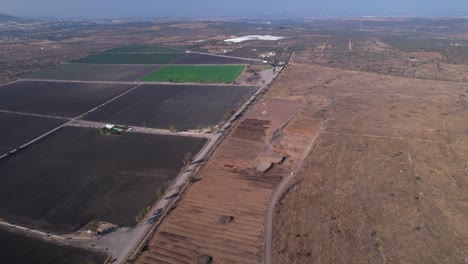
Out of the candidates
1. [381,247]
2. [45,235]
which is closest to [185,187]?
[45,235]

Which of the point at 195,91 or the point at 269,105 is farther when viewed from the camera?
the point at 195,91

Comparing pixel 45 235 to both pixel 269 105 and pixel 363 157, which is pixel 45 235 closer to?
pixel 363 157

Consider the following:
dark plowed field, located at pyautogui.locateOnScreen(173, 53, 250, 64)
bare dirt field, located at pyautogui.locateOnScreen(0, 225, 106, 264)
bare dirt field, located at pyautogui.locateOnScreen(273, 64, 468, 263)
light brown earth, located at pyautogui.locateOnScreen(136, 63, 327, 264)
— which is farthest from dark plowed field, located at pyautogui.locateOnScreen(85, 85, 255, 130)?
dark plowed field, located at pyautogui.locateOnScreen(173, 53, 250, 64)

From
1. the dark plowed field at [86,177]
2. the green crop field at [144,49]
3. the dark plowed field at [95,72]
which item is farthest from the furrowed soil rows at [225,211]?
the green crop field at [144,49]

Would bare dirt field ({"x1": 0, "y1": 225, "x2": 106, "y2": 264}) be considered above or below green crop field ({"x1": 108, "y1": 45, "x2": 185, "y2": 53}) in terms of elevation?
below

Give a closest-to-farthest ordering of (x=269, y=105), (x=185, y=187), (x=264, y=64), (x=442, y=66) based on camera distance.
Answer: (x=185, y=187) → (x=269, y=105) → (x=442, y=66) → (x=264, y=64)

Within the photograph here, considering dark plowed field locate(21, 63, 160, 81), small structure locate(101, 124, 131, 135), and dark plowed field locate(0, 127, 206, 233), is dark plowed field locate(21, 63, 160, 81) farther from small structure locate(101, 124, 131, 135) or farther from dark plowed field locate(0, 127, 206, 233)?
dark plowed field locate(0, 127, 206, 233)

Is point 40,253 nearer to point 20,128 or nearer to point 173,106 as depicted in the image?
point 20,128

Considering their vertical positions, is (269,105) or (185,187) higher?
(269,105)
